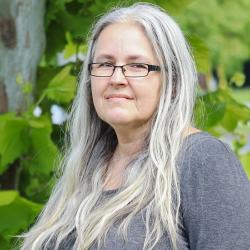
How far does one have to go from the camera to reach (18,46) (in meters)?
3.91

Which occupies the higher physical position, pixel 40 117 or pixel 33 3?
pixel 33 3

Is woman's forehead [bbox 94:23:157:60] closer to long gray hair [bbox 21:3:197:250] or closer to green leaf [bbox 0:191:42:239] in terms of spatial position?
long gray hair [bbox 21:3:197:250]

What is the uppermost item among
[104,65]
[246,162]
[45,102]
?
[104,65]

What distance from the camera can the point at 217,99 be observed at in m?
3.87

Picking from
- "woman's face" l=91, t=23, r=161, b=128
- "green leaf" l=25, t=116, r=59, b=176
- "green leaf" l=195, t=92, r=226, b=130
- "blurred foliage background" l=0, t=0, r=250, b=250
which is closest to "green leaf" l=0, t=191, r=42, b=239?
"blurred foliage background" l=0, t=0, r=250, b=250

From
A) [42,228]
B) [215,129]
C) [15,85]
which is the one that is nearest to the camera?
[42,228]

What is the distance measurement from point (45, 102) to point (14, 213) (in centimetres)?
64

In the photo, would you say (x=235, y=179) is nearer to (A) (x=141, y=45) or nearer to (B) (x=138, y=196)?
(B) (x=138, y=196)

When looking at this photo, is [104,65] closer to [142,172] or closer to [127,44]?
[127,44]

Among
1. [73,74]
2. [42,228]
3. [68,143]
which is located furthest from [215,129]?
[42,228]

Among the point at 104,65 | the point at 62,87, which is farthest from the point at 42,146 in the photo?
the point at 104,65

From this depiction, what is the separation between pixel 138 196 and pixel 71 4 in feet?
5.56

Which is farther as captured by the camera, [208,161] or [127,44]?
[127,44]

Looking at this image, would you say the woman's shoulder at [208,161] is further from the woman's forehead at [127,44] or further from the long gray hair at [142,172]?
the woman's forehead at [127,44]
